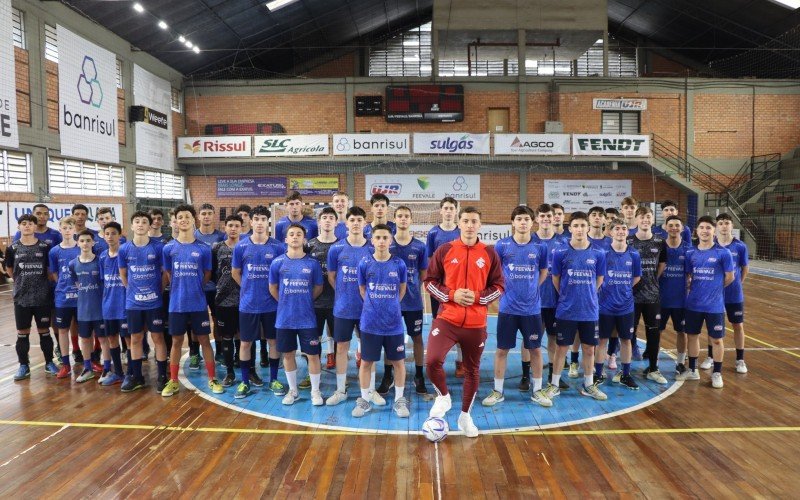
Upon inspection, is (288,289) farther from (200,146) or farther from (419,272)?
(200,146)

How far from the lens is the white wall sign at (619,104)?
70.3 ft

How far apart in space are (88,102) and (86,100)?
0.33 ft

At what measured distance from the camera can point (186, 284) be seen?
18.2 feet

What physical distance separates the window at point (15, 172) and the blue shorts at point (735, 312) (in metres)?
15.1

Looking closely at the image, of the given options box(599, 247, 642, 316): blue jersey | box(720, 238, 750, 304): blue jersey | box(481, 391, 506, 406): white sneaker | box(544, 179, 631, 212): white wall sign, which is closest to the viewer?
box(481, 391, 506, 406): white sneaker

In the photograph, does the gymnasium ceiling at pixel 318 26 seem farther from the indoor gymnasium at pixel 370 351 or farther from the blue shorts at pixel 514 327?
the blue shorts at pixel 514 327

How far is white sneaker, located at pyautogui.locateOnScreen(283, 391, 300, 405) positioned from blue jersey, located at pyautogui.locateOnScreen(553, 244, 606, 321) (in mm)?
2869

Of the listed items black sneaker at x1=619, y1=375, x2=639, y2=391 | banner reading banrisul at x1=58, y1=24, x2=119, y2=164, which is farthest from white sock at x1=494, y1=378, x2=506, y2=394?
banner reading banrisul at x1=58, y1=24, x2=119, y2=164

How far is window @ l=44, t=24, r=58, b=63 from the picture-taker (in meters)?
13.9

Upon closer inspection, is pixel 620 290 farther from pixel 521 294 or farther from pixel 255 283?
pixel 255 283

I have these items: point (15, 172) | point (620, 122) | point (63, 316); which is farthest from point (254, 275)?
point (620, 122)

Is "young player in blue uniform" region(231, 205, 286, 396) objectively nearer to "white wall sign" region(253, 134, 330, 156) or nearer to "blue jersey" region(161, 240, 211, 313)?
"blue jersey" region(161, 240, 211, 313)

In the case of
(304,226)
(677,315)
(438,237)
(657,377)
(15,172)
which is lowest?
(657,377)

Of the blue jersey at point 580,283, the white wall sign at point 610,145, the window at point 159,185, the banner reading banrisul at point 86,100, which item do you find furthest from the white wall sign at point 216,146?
the blue jersey at point 580,283
